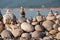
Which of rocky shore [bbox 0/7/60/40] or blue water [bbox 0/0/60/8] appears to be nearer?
rocky shore [bbox 0/7/60/40]

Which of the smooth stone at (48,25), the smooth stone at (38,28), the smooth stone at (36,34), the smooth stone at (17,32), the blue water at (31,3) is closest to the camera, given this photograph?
the smooth stone at (36,34)

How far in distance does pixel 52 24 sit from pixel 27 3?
5.75 m

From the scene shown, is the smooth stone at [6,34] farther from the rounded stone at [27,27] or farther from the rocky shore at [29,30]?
the rounded stone at [27,27]

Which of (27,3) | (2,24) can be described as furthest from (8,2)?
(2,24)

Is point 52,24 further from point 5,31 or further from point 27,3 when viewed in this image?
point 27,3

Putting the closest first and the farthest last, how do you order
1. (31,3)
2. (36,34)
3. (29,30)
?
(36,34) → (29,30) → (31,3)

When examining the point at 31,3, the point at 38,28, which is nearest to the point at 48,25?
the point at 38,28

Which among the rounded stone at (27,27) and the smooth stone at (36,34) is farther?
Answer: the rounded stone at (27,27)

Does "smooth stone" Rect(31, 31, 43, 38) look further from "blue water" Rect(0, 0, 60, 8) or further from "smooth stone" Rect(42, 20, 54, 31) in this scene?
"blue water" Rect(0, 0, 60, 8)

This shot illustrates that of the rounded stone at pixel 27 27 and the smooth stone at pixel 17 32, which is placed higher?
the rounded stone at pixel 27 27

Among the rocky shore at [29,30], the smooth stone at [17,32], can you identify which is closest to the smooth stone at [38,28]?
the rocky shore at [29,30]

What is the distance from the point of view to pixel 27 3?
11.5 metres

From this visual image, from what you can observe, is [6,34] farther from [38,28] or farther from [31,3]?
[31,3]

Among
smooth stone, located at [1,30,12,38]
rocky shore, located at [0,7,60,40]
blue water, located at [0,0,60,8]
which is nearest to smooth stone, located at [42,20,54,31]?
rocky shore, located at [0,7,60,40]
